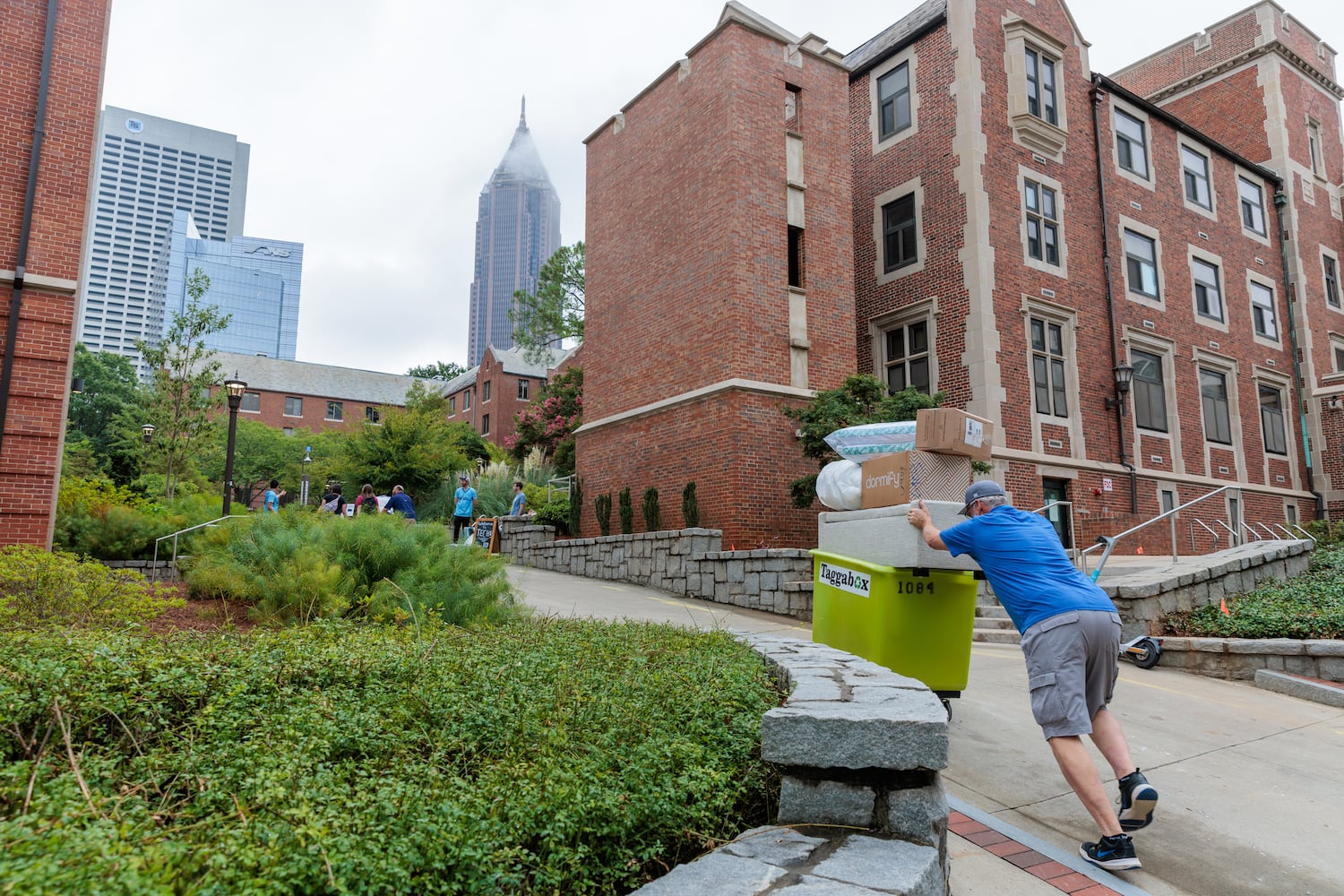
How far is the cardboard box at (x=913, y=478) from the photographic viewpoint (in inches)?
225

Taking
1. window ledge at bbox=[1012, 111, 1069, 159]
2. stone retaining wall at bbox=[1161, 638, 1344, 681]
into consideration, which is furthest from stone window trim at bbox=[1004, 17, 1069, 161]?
stone retaining wall at bbox=[1161, 638, 1344, 681]

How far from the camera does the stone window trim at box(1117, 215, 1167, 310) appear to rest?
20453 mm

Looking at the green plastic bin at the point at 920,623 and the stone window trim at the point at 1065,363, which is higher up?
the stone window trim at the point at 1065,363

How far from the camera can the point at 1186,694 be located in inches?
303

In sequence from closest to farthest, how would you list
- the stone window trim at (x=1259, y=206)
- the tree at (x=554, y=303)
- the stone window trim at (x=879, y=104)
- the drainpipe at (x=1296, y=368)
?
the stone window trim at (x=879, y=104), the drainpipe at (x=1296, y=368), the stone window trim at (x=1259, y=206), the tree at (x=554, y=303)

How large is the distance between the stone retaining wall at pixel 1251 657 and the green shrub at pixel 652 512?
362 inches

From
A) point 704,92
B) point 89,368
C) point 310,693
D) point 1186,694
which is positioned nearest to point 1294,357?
point 704,92

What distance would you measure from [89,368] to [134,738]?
65.2m

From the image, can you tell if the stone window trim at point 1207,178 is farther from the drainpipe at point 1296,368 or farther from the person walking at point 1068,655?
the person walking at point 1068,655

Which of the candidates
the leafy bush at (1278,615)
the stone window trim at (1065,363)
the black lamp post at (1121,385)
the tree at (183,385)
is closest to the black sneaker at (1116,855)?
the leafy bush at (1278,615)

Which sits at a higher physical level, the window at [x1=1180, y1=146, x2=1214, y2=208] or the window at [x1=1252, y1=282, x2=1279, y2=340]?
the window at [x1=1180, y1=146, x2=1214, y2=208]

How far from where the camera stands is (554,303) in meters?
37.6

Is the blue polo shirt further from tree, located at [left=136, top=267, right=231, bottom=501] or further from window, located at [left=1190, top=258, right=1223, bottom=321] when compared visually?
window, located at [left=1190, top=258, right=1223, bottom=321]

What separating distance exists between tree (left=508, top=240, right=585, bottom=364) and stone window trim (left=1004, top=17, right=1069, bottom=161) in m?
22.0
